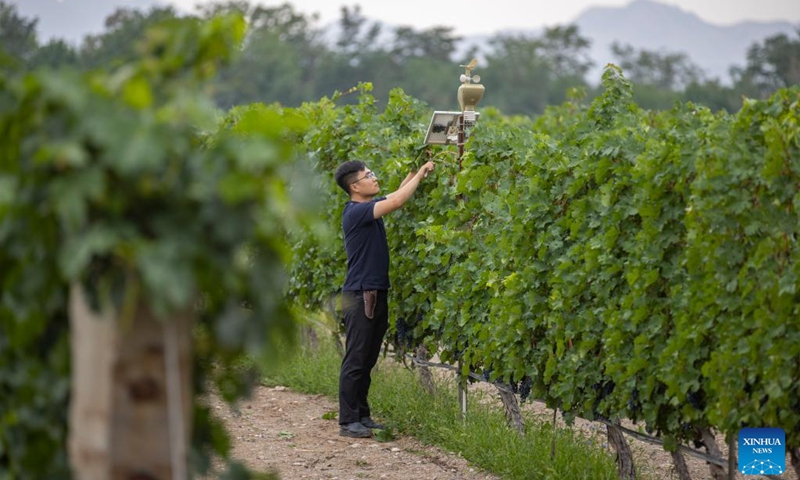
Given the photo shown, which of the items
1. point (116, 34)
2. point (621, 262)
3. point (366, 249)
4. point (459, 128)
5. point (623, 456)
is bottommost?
point (623, 456)

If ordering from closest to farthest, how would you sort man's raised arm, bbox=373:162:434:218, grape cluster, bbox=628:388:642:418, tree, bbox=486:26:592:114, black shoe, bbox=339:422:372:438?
1. grape cluster, bbox=628:388:642:418
2. man's raised arm, bbox=373:162:434:218
3. black shoe, bbox=339:422:372:438
4. tree, bbox=486:26:592:114

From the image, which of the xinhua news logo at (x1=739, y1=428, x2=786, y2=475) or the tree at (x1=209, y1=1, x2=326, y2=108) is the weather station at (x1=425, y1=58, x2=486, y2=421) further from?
the tree at (x1=209, y1=1, x2=326, y2=108)

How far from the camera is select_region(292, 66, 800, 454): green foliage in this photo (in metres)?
4.84

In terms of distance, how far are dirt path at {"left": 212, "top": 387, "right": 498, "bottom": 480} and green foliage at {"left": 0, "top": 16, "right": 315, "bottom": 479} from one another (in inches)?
157

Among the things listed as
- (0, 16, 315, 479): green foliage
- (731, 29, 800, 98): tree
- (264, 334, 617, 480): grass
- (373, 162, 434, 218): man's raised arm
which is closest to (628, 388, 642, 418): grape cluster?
(264, 334, 617, 480): grass

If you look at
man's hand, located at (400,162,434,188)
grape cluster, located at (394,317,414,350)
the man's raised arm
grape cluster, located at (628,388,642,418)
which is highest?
man's hand, located at (400,162,434,188)

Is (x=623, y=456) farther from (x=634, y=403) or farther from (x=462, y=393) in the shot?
(x=462, y=393)

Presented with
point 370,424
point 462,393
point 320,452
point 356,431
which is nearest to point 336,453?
point 320,452

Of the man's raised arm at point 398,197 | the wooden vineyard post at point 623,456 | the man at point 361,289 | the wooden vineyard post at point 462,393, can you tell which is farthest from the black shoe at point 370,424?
the wooden vineyard post at point 623,456

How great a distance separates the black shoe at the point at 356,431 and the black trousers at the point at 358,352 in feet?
0.15

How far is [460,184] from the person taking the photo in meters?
7.54

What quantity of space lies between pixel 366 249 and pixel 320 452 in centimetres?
151

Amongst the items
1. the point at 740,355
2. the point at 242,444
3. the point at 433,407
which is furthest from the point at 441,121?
the point at 740,355

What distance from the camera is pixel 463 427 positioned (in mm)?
7496
